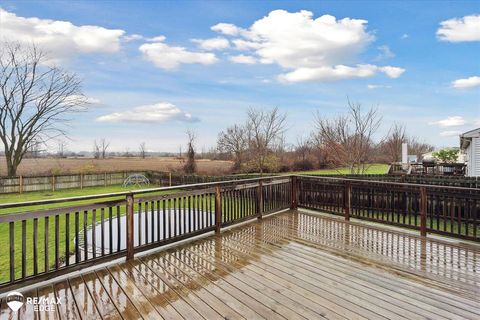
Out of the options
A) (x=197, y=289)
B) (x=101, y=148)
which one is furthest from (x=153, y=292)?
(x=101, y=148)

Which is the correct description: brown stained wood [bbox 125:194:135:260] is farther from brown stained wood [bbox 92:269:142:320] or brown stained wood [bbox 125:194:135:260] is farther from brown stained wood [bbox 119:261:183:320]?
brown stained wood [bbox 92:269:142:320]

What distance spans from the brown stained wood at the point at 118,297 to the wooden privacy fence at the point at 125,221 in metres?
0.30

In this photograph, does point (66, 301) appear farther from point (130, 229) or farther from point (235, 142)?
point (235, 142)

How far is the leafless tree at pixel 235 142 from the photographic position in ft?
65.6

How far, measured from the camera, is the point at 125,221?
198 inches

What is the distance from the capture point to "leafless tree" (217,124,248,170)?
20.0 m

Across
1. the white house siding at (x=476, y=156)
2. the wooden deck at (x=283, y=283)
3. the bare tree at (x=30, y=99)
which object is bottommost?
the wooden deck at (x=283, y=283)

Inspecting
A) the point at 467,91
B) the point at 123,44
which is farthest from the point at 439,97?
the point at 123,44

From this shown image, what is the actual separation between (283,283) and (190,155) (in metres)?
17.9

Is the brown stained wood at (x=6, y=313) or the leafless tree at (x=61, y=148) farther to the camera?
the leafless tree at (x=61, y=148)

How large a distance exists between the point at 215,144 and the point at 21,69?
530 inches

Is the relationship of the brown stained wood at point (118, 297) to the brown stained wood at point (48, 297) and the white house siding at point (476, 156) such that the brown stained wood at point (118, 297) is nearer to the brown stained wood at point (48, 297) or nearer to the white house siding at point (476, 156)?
the brown stained wood at point (48, 297)

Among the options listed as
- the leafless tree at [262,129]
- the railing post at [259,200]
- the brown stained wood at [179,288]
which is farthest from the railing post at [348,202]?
the leafless tree at [262,129]

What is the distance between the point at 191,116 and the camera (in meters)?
21.2
